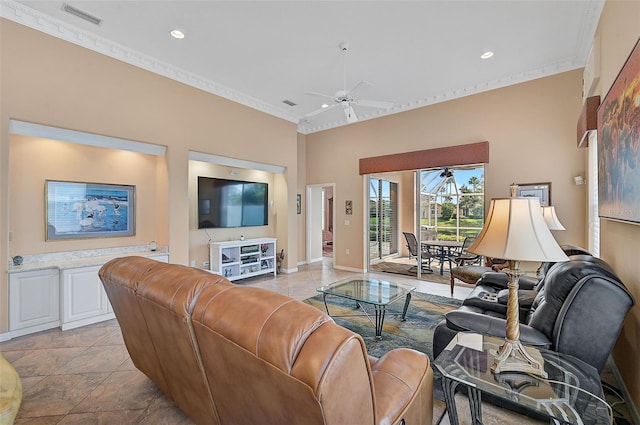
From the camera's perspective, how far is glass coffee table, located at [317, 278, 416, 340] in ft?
10.00

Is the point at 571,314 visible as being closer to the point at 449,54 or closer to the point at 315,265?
the point at 449,54

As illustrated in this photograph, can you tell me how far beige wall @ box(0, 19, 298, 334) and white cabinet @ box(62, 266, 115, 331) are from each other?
49 centimetres

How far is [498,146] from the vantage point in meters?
4.85

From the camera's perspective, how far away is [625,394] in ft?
6.53

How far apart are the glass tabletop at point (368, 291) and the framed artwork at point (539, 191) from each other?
2727 mm

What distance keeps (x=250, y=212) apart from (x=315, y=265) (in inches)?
91.4

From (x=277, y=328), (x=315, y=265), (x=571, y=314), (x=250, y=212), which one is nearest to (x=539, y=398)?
(x=571, y=314)

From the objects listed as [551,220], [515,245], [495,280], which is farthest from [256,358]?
[551,220]

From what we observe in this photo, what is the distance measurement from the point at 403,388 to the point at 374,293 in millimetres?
2156

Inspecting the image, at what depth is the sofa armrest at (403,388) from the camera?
1.12m

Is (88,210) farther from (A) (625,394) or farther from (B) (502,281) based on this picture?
(A) (625,394)

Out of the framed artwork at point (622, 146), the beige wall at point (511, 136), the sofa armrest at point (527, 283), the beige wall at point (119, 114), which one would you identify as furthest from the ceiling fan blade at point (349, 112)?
the sofa armrest at point (527, 283)

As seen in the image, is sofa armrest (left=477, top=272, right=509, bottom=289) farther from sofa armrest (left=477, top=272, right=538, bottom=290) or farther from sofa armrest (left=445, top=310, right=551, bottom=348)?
sofa armrest (left=445, top=310, right=551, bottom=348)

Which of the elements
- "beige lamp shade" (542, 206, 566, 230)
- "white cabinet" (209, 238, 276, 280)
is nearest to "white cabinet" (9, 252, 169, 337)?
"white cabinet" (209, 238, 276, 280)
